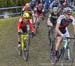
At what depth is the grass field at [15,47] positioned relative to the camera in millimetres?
14117

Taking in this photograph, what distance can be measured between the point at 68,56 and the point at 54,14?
3732mm

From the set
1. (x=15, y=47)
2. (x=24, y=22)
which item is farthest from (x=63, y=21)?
(x=15, y=47)

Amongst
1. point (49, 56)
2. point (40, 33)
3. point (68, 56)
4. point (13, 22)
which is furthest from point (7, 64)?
point (13, 22)

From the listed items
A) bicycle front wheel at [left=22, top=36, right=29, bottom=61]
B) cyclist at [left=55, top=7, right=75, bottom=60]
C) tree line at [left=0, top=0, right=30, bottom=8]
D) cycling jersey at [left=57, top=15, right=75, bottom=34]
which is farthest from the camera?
tree line at [left=0, top=0, right=30, bottom=8]

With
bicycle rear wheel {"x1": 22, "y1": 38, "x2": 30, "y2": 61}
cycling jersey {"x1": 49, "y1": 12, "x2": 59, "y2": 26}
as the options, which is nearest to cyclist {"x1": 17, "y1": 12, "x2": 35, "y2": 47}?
bicycle rear wheel {"x1": 22, "y1": 38, "x2": 30, "y2": 61}

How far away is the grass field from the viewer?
1412 cm

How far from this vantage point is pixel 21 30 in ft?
47.7

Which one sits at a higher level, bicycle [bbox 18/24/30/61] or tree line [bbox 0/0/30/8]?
bicycle [bbox 18/24/30/61]

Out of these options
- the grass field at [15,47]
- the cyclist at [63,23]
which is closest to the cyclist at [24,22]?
the grass field at [15,47]

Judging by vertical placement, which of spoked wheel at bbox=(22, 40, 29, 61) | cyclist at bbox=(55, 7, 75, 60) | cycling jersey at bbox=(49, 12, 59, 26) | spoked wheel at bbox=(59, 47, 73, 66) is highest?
cyclist at bbox=(55, 7, 75, 60)

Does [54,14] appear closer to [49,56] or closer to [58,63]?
[49,56]

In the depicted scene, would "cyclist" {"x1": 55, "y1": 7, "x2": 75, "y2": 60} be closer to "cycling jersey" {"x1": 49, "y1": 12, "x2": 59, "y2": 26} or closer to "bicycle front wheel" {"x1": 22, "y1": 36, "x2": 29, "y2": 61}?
"bicycle front wheel" {"x1": 22, "y1": 36, "x2": 29, "y2": 61}

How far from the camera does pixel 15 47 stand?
16969 mm

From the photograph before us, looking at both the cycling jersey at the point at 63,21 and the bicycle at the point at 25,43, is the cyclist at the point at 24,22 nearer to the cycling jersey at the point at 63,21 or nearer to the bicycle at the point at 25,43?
the bicycle at the point at 25,43
